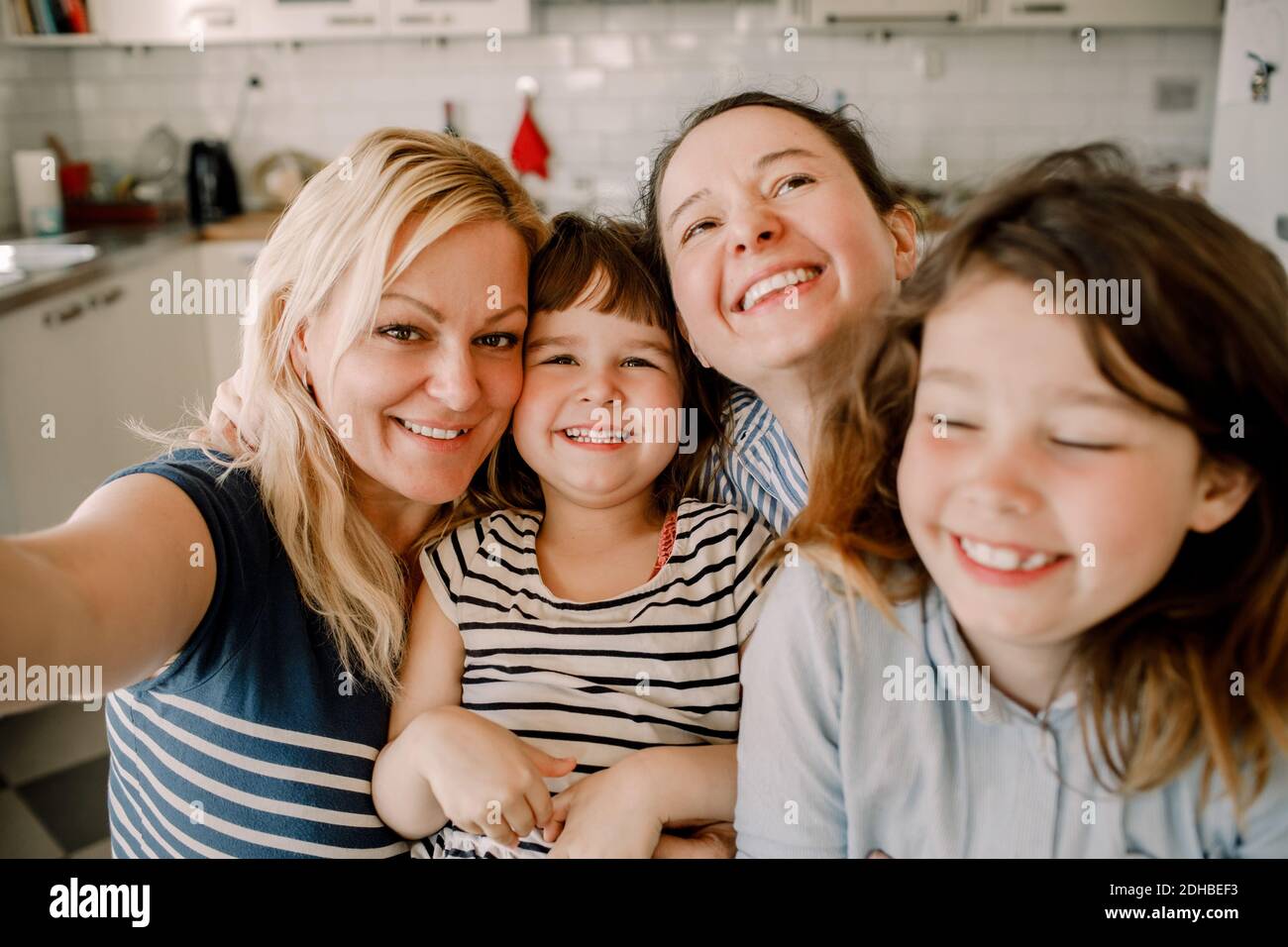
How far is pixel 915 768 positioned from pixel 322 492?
63cm

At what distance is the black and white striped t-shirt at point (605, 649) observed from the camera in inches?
40.4

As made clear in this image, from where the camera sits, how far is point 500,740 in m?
0.94

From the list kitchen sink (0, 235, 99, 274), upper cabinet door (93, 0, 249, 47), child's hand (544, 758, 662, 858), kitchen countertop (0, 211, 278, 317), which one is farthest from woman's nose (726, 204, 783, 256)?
upper cabinet door (93, 0, 249, 47)

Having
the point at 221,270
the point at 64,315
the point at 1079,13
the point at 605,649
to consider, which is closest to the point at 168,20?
the point at 221,270

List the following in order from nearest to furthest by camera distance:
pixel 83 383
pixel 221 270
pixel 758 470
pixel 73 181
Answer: pixel 758 470 → pixel 83 383 → pixel 221 270 → pixel 73 181

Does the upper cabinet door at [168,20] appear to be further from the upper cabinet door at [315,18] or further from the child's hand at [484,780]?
the child's hand at [484,780]

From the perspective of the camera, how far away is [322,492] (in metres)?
1.04

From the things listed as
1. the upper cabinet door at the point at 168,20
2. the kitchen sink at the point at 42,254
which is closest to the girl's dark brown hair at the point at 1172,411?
the kitchen sink at the point at 42,254

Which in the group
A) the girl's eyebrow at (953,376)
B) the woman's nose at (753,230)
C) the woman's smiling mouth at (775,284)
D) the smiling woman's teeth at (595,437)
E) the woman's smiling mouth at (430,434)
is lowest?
the smiling woman's teeth at (595,437)

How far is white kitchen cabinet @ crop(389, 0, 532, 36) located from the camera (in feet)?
11.5

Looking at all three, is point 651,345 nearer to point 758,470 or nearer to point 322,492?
point 758,470

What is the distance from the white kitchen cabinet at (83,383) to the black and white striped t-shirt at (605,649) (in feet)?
5.88
